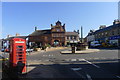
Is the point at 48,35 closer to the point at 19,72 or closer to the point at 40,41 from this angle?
the point at 40,41

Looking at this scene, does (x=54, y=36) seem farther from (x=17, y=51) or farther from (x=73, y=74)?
(x=73, y=74)

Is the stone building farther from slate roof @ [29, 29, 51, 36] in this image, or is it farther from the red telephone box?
the red telephone box

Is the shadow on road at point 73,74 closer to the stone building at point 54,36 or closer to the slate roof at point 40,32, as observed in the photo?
the stone building at point 54,36

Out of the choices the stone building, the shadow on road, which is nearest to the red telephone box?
the shadow on road

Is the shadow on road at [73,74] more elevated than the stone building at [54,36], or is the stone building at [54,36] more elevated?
the stone building at [54,36]

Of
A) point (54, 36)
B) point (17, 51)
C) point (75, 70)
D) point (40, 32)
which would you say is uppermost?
point (40, 32)

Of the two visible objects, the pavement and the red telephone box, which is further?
the red telephone box

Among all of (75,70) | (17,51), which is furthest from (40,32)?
→ (17,51)

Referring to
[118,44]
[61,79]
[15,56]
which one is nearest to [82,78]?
[61,79]

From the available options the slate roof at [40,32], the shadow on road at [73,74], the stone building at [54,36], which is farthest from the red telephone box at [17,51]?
the slate roof at [40,32]

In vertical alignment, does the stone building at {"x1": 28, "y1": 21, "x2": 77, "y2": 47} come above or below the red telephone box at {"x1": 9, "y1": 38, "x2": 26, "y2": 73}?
above

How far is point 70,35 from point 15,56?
69.3 m

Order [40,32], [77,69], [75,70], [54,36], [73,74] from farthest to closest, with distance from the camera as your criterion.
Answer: [40,32], [54,36], [77,69], [75,70], [73,74]

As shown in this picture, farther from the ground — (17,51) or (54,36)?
(54,36)
